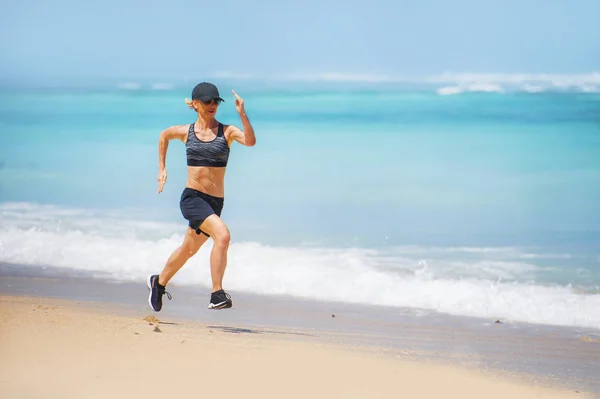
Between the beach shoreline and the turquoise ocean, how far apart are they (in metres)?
0.46

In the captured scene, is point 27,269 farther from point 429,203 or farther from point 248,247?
point 429,203

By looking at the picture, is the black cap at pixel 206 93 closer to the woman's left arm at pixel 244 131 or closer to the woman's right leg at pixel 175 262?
the woman's left arm at pixel 244 131

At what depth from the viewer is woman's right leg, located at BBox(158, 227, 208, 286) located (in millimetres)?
5453

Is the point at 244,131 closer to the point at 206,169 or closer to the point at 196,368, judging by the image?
the point at 206,169

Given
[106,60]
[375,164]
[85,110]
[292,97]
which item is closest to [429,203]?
[375,164]

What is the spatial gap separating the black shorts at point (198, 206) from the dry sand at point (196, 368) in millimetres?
582

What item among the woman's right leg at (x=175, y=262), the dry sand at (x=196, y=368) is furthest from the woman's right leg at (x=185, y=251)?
the dry sand at (x=196, y=368)

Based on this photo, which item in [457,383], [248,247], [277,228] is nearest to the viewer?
[457,383]

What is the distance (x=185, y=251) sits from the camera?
5.53 m

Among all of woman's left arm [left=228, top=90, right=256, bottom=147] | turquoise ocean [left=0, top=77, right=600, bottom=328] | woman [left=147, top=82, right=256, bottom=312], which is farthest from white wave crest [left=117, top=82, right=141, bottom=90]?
woman's left arm [left=228, top=90, right=256, bottom=147]

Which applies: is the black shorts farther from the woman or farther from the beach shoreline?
the beach shoreline

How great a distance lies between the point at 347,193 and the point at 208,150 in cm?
619

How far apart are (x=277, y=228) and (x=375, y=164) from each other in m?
4.06

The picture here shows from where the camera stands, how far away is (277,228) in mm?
9273
